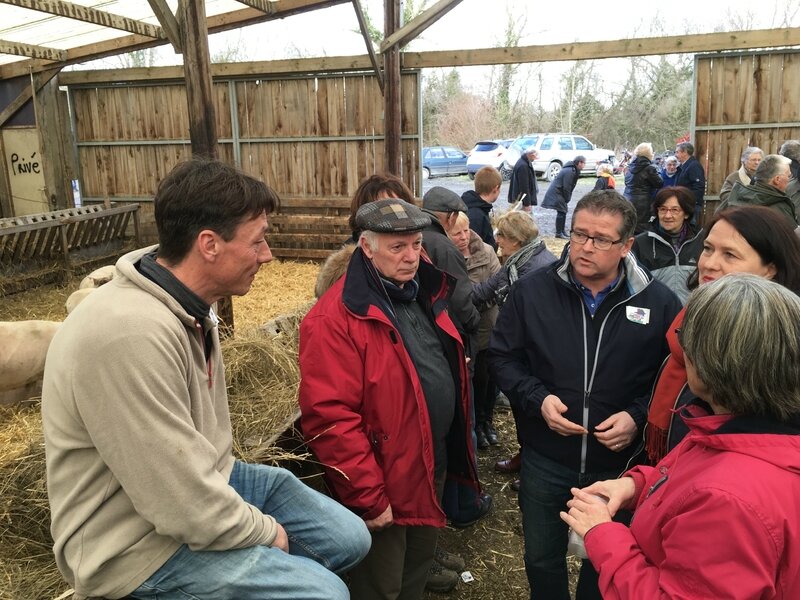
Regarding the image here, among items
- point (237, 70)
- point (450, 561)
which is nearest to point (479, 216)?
point (450, 561)

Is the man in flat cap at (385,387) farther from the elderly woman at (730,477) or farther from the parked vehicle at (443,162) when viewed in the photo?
the parked vehicle at (443,162)

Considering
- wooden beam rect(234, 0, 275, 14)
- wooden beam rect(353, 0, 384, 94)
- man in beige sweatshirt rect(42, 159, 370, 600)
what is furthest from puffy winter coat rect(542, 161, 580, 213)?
man in beige sweatshirt rect(42, 159, 370, 600)

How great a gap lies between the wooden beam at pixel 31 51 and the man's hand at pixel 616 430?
973 centimetres

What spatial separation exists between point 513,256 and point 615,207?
1.67m

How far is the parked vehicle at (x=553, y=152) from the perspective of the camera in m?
24.0

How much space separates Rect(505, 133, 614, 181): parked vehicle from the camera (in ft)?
78.8

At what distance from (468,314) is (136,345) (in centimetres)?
237

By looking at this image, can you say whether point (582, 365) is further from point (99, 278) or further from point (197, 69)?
point (197, 69)

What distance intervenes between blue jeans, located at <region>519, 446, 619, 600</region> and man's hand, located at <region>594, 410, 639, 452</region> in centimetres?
20

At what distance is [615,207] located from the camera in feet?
8.48

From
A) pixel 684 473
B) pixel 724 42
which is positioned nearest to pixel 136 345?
pixel 684 473

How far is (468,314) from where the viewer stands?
3672mm

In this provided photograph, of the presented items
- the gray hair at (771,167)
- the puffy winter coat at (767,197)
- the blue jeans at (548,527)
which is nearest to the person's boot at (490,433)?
the blue jeans at (548,527)

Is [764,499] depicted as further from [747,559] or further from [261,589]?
[261,589]
